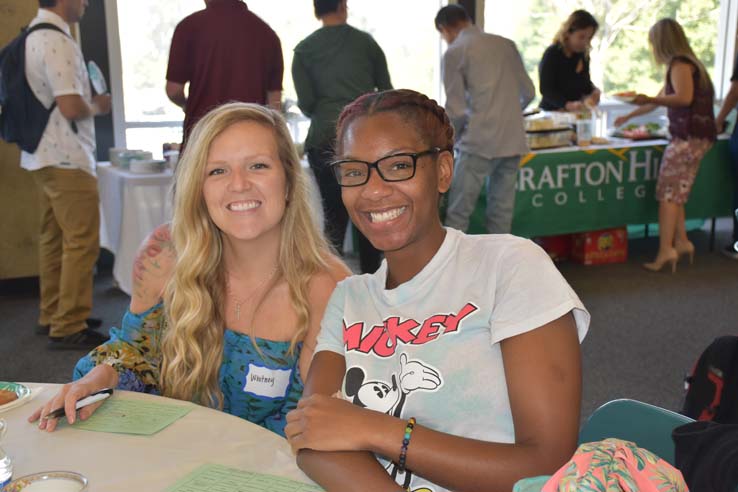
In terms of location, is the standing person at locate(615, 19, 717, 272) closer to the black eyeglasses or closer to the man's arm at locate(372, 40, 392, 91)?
the man's arm at locate(372, 40, 392, 91)

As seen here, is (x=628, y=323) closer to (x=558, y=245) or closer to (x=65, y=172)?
(x=558, y=245)

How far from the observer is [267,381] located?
5.13 ft

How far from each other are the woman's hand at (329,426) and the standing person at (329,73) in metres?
2.56

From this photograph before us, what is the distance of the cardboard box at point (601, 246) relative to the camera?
487 cm

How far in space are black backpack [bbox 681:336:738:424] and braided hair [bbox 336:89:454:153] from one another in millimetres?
715

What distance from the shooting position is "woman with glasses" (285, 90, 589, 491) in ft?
3.49

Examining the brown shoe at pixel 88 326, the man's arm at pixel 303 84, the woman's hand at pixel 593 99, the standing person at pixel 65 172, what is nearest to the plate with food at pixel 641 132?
the woman's hand at pixel 593 99

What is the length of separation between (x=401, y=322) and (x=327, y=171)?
264 centimetres

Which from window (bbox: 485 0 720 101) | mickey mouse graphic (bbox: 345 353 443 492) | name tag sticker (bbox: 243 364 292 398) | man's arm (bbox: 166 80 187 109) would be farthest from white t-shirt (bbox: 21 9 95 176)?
A: window (bbox: 485 0 720 101)

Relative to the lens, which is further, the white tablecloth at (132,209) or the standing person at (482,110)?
the standing person at (482,110)

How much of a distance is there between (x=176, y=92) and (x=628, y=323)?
2390mm

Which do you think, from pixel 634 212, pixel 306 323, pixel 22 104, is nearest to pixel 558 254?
pixel 634 212

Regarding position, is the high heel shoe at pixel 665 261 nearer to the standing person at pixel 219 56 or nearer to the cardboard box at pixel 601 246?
the cardboard box at pixel 601 246

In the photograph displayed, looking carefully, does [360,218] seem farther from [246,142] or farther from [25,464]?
[25,464]
